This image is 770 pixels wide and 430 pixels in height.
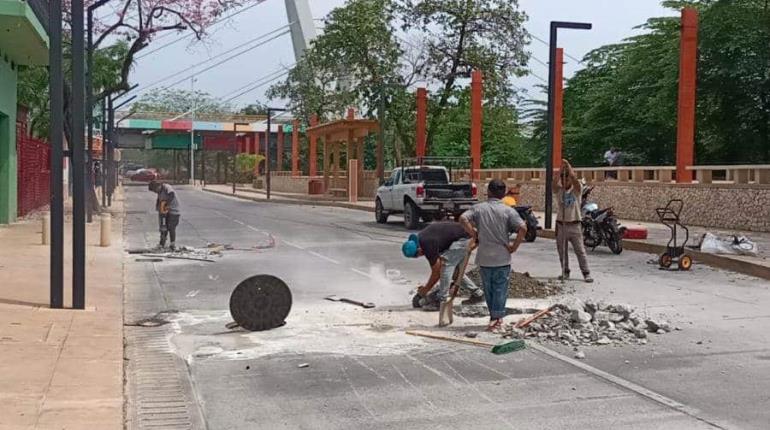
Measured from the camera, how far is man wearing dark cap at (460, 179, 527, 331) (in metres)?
9.20

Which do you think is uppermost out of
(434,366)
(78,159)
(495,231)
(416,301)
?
(78,159)

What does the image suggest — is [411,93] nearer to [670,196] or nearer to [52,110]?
[670,196]

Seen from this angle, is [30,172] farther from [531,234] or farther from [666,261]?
[666,261]

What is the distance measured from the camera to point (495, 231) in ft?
30.2

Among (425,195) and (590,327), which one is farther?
(425,195)

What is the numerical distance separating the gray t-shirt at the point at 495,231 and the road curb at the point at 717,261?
270 inches

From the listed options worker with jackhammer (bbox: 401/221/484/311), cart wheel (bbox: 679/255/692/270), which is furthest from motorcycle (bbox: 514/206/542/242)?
worker with jackhammer (bbox: 401/221/484/311)

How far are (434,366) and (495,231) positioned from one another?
6.63 feet

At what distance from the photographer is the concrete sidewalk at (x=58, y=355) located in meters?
5.93

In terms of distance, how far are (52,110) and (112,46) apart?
24.6 m

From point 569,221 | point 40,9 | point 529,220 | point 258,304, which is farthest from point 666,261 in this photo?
point 40,9

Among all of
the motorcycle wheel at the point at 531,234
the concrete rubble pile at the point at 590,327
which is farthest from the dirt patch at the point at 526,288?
the motorcycle wheel at the point at 531,234

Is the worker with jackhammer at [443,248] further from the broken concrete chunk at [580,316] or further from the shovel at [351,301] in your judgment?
the broken concrete chunk at [580,316]

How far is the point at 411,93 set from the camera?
154 feet
